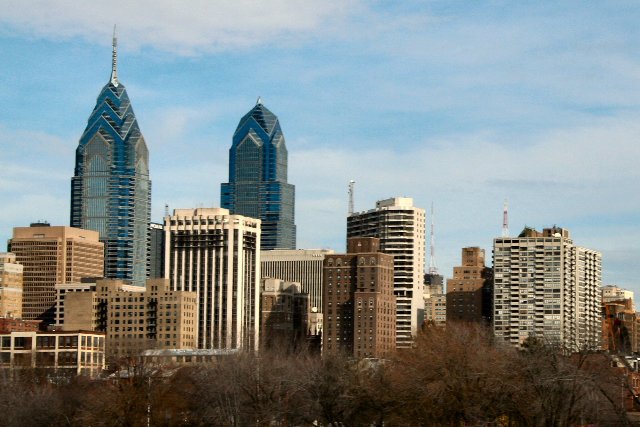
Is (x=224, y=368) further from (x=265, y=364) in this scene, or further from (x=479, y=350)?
(x=479, y=350)

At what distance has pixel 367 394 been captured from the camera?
117562mm

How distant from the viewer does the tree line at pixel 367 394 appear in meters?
105

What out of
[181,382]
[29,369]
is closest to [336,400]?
[181,382]

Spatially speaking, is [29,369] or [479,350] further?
[29,369]

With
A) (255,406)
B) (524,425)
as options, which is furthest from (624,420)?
(255,406)

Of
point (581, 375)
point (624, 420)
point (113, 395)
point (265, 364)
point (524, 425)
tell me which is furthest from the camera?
point (265, 364)

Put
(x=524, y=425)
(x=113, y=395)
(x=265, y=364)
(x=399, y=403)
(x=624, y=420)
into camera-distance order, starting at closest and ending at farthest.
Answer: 1. (x=624, y=420)
2. (x=524, y=425)
3. (x=399, y=403)
4. (x=113, y=395)
5. (x=265, y=364)

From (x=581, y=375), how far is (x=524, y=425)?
10.3m

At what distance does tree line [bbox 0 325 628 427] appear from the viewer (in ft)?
344

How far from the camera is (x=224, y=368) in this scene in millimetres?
134000

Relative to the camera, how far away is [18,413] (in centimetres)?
12406

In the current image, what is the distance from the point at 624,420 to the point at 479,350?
39794mm

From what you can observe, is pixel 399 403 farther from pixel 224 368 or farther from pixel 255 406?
pixel 224 368

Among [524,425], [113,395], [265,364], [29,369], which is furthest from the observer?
[29,369]
